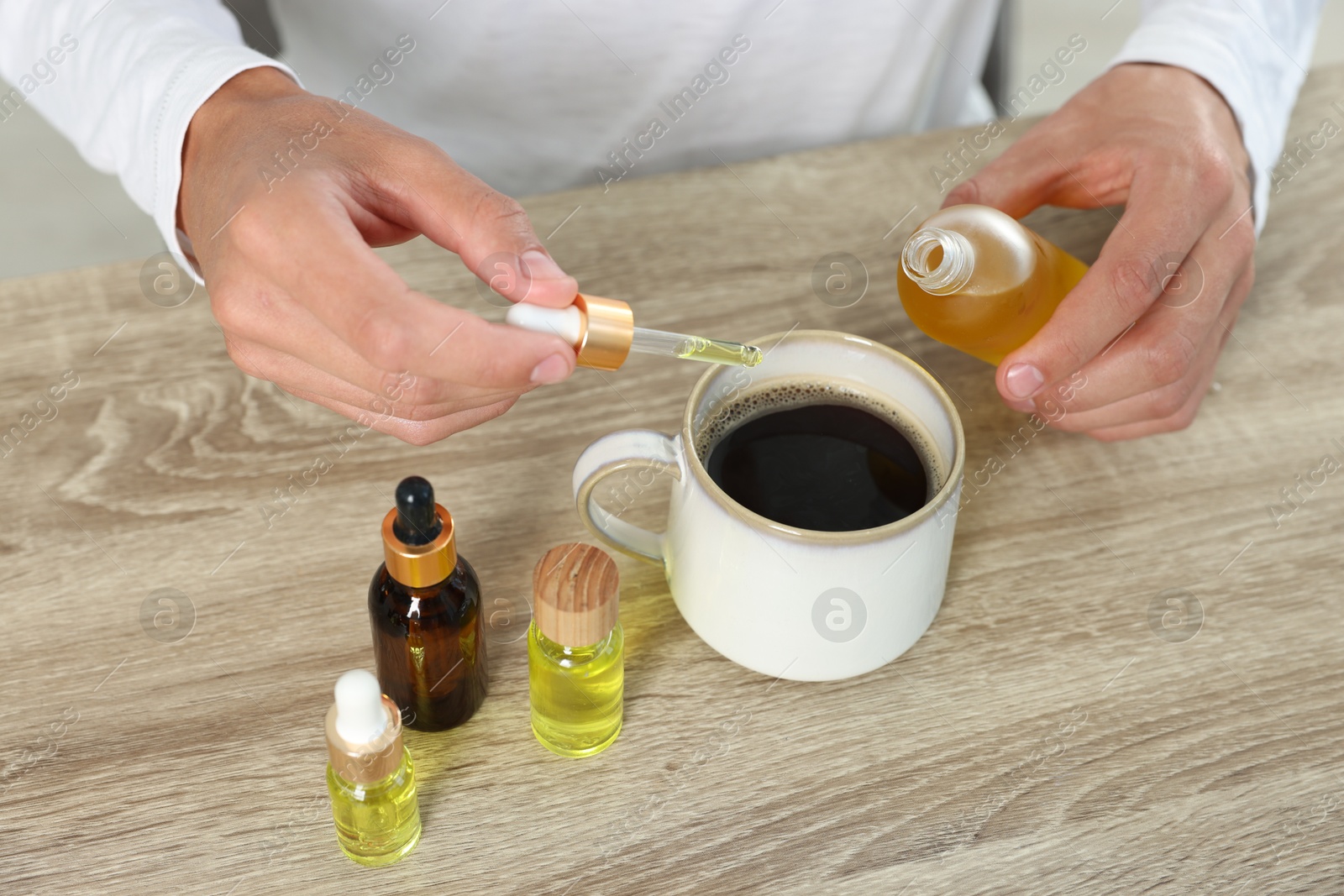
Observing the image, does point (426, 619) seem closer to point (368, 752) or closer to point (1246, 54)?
point (368, 752)

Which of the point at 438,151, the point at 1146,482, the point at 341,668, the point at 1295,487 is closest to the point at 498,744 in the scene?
the point at 341,668

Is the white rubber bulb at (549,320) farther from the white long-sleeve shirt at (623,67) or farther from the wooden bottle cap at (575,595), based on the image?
the white long-sleeve shirt at (623,67)

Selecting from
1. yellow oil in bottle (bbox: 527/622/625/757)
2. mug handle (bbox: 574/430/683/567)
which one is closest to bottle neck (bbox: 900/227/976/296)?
mug handle (bbox: 574/430/683/567)

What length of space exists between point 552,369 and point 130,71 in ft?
1.53

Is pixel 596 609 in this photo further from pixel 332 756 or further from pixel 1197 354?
pixel 1197 354

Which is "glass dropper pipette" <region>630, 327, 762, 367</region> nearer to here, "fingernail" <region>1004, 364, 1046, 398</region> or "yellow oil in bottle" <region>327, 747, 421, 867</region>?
"fingernail" <region>1004, 364, 1046, 398</region>

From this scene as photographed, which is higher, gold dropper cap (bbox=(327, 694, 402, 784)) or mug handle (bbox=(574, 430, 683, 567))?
mug handle (bbox=(574, 430, 683, 567))

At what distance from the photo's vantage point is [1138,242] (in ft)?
2.67

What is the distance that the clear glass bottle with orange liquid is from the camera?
75cm

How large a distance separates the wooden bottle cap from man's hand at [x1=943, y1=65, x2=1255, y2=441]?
1.07 ft

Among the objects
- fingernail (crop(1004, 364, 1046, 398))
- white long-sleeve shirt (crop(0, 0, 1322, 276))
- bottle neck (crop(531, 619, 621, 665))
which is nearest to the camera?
bottle neck (crop(531, 619, 621, 665))

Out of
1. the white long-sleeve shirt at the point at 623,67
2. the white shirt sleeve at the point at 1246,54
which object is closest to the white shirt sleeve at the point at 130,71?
the white long-sleeve shirt at the point at 623,67

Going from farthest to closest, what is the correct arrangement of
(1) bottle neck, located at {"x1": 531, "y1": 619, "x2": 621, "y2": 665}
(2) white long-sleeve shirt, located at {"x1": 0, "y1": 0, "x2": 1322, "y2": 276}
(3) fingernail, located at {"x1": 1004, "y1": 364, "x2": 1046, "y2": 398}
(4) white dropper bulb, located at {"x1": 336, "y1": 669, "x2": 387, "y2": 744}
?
(2) white long-sleeve shirt, located at {"x1": 0, "y1": 0, "x2": 1322, "y2": 276} < (3) fingernail, located at {"x1": 1004, "y1": 364, "x2": 1046, "y2": 398} < (1) bottle neck, located at {"x1": 531, "y1": 619, "x2": 621, "y2": 665} < (4) white dropper bulb, located at {"x1": 336, "y1": 669, "x2": 387, "y2": 744}

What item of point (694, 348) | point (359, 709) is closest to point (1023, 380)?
point (694, 348)
